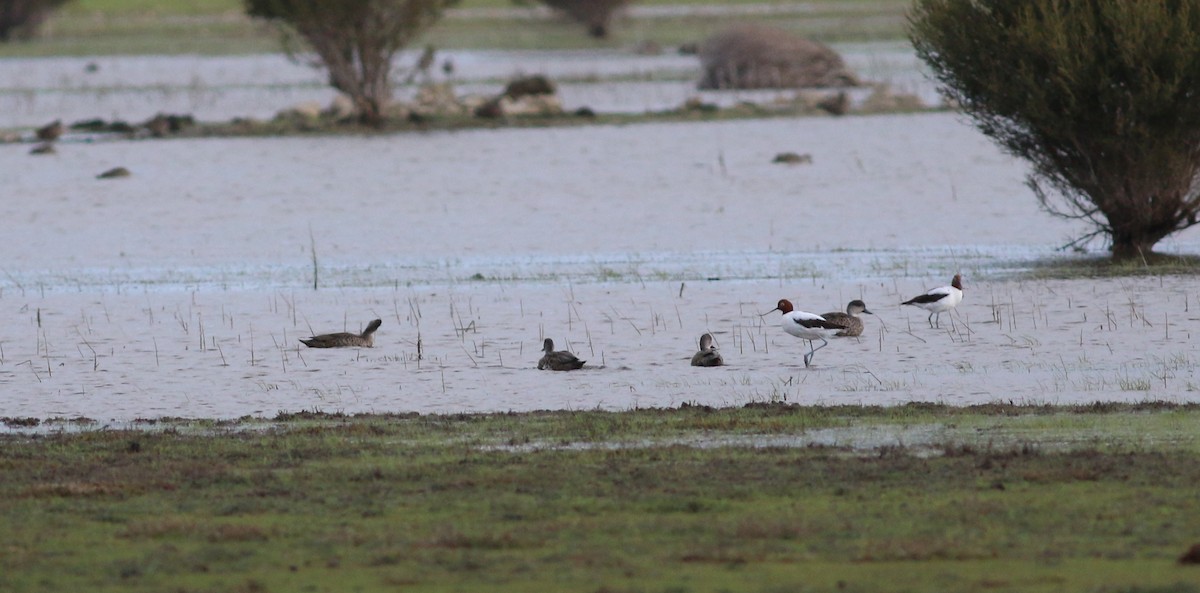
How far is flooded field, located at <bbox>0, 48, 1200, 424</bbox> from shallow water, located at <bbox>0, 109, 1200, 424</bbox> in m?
0.06

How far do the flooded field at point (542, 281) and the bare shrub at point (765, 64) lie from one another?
15.4 metres

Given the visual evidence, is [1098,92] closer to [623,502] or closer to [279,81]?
[623,502]

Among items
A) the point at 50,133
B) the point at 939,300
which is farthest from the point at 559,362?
the point at 50,133

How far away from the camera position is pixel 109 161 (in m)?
36.8

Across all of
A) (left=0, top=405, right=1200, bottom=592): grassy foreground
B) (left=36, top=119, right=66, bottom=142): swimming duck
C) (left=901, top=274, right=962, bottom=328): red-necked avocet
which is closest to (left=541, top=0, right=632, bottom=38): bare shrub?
(left=36, top=119, right=66, bottom=142): swimming duck

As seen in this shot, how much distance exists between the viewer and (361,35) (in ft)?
144

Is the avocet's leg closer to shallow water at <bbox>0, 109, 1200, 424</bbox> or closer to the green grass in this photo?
shallow water at <bbox>0, 109, 1200, 424</bbox>

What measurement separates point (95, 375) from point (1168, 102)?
12.4 metres

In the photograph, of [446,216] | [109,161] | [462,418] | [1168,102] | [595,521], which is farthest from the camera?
[109,161]

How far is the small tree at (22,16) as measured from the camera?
86.3 m

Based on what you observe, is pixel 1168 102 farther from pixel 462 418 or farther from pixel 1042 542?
pixel 1042 542

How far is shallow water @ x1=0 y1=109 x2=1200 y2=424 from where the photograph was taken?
46.3 ft

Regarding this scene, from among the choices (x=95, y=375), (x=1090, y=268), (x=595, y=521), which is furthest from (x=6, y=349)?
(x=1090, y=268)

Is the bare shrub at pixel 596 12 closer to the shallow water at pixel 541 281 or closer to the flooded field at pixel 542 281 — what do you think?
the flooded field at pixel 542 281
